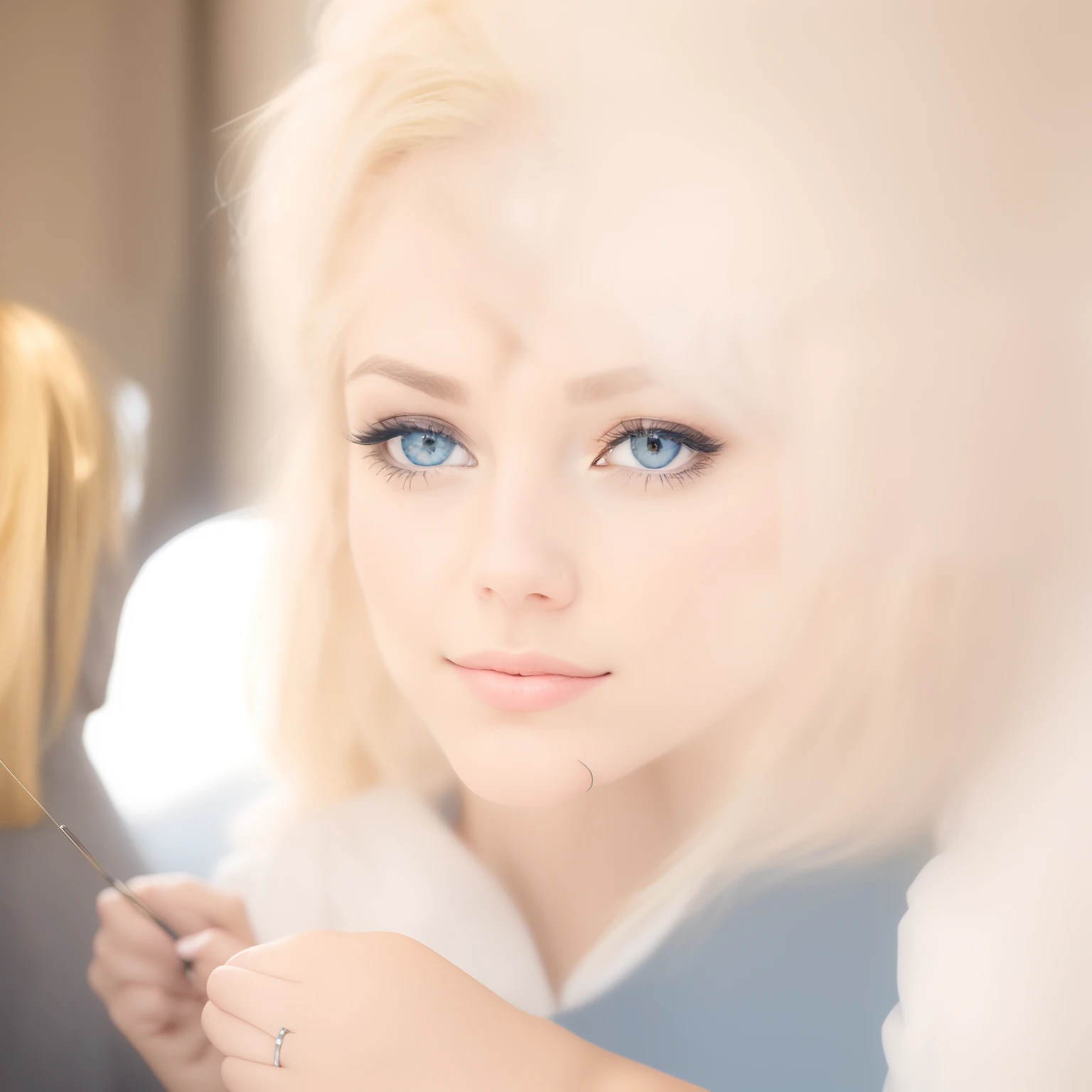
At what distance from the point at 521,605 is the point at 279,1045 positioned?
0.47m

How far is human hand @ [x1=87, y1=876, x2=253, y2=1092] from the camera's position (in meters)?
0.99

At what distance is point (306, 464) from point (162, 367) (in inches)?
7.2

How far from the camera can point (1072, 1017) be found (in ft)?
2.27

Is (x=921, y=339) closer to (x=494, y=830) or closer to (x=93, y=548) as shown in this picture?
(x=494, y=830)

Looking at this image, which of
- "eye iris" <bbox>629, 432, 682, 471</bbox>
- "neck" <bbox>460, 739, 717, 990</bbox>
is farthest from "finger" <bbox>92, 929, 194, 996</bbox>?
"eye iris" <bbox>629, 432, 682, 471</bbox>

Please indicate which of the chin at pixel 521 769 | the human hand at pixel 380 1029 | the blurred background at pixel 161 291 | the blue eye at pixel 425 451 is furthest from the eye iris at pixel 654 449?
the human hand at pixel 380 1029

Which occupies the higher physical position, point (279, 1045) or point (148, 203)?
point (148, 203)

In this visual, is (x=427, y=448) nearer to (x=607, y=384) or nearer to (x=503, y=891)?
(x=607, y=384)

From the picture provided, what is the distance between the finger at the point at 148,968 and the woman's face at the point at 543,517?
44 centimetres

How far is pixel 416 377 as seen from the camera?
795 millimetres

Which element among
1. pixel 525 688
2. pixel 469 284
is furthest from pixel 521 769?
pixel 469 284

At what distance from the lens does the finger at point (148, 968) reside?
102 cm

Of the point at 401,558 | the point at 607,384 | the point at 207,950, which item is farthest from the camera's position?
the point at 207,950

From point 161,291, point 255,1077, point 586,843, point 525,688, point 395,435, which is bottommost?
point 255,1077
